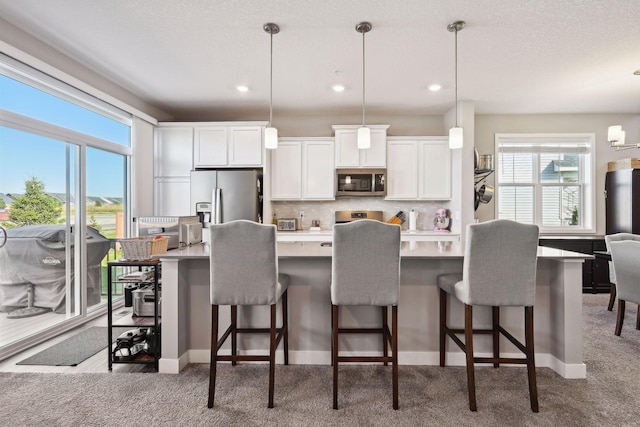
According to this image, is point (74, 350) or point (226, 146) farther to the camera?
point (226, 146)

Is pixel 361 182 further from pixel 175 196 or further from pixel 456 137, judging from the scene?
pixel 175 196

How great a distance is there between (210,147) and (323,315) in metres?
3.14

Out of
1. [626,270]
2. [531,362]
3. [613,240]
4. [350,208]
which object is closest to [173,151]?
[350,208]

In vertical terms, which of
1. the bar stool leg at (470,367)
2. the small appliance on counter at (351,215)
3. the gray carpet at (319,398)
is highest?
the small appliance on counter at (351,215)

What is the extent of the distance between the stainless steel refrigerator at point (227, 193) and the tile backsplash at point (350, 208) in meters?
0.73

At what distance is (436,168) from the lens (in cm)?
475

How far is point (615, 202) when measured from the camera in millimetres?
4691

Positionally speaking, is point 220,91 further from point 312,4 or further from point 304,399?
point 304,399

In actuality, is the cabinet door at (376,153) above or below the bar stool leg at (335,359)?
above

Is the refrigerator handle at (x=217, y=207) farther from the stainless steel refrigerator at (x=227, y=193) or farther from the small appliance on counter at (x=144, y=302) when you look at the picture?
the small appliance on counter at (x=144, y=302)

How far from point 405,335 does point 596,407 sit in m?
1.15

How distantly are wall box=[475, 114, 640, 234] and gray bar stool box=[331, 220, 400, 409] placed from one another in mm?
3826

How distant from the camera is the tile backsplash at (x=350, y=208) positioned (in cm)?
509

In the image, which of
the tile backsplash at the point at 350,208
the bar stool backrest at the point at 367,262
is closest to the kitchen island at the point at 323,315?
the bar stool backrest at the point at 367,262
